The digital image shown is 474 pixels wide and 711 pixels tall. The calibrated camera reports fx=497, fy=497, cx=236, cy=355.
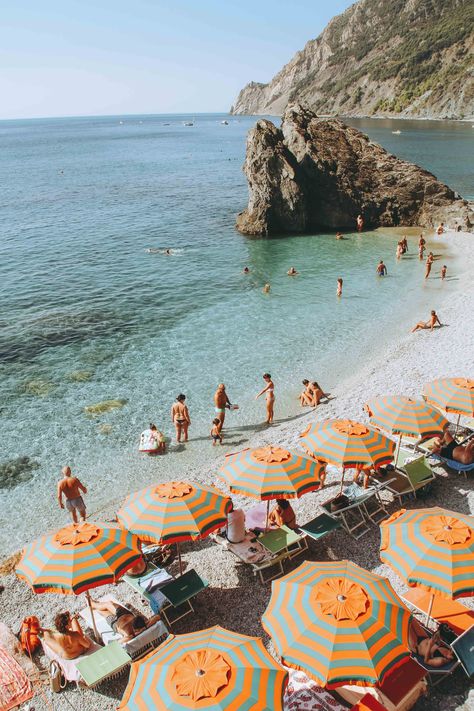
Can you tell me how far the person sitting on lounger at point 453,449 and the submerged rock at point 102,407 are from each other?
11445 millimetres

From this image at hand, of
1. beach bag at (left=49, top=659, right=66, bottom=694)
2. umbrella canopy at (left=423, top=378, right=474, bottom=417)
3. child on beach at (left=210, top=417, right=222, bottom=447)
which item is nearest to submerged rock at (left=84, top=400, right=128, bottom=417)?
child on beach at (left=210, top=417, right=222, bottom=447)

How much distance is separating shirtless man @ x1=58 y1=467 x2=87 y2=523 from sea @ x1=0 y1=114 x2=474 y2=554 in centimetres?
106

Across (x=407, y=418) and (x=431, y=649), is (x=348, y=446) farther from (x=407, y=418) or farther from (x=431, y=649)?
(x=431, y=649)

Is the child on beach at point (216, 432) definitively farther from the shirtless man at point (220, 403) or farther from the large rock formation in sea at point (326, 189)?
the large rock formation in sea at point (326, 189)

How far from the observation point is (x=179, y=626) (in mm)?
9406

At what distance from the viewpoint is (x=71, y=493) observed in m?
12.7

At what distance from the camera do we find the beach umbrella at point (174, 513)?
29.8 ft

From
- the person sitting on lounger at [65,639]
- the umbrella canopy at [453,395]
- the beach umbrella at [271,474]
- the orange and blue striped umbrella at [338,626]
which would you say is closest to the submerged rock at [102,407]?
the beach umbrella at [271,474]

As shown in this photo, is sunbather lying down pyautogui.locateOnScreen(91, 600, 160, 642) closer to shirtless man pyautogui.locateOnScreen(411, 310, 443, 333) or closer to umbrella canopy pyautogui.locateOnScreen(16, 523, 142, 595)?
umbrella canopy pyautogui.locateOnScreen(16, 523, 142, 595)

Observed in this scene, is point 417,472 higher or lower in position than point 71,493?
higher

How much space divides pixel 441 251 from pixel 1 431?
33996 mm

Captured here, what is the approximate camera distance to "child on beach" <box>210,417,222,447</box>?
16.6 meters

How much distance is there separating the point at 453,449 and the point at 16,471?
42.5 feet

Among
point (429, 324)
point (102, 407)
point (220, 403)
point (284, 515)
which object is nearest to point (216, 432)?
point (220, 403)
